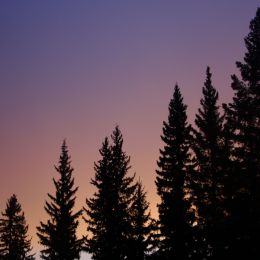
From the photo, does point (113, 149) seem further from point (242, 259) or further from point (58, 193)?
point (242, 259)

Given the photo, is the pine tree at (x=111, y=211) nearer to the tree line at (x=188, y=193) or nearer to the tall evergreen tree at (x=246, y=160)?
the tree line at (x=188, y=193)

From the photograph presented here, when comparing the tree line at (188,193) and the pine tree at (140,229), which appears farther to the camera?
the pine tree at (140,229)

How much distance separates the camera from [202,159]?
132ft

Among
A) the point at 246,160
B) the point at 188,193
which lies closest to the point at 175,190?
the point at 188,193

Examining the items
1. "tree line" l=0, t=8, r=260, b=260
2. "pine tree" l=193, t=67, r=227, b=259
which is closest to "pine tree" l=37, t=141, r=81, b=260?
→ "tree line" l=0, t=8, r=260, b=260

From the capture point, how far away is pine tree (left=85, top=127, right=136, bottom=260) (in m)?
→ 43.7

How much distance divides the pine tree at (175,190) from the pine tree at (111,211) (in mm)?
6256

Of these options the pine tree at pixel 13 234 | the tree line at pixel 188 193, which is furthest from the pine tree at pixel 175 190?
the pine tree at pixel 13 234

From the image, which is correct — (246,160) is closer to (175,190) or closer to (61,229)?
(175,190)

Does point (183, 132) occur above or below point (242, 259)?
above

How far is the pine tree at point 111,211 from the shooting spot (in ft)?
143

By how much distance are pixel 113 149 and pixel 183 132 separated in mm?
8996

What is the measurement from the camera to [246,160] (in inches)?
1114

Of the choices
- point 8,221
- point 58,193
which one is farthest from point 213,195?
point 8,221
